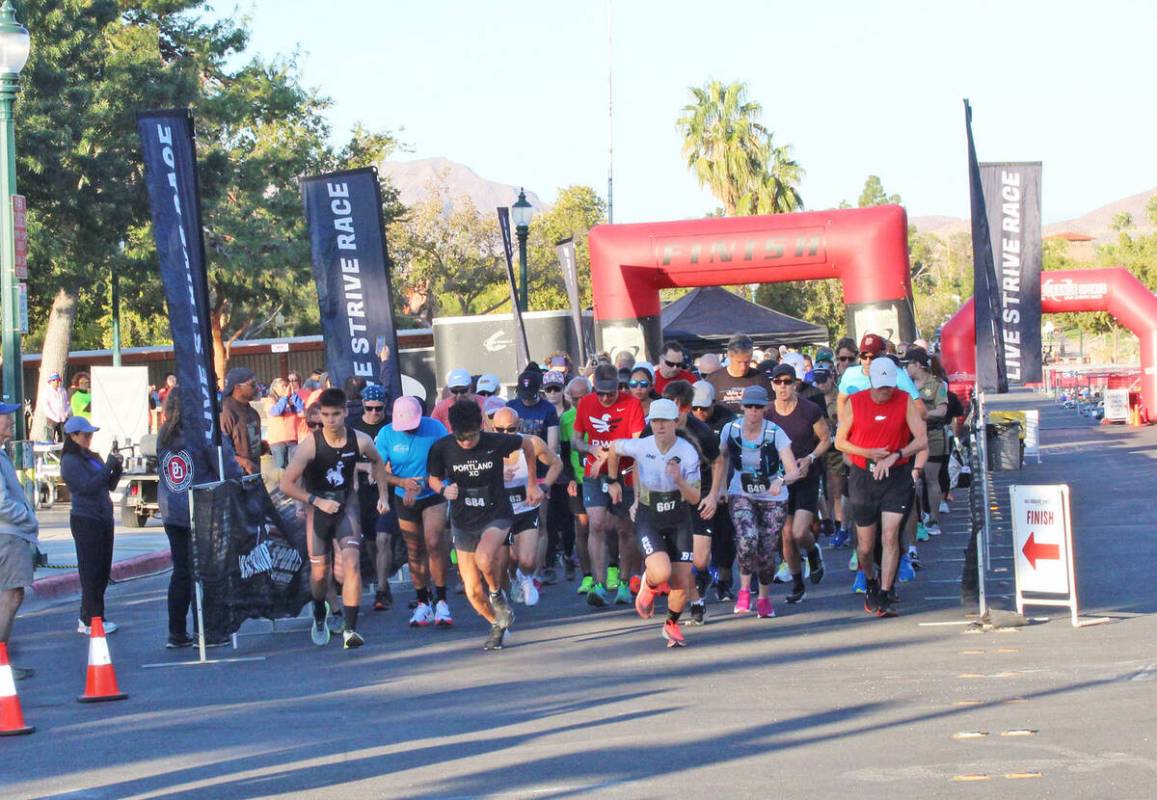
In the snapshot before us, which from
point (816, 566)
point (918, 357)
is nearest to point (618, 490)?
point (816, 566)

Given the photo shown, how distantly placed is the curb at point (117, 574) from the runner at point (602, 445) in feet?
15.6

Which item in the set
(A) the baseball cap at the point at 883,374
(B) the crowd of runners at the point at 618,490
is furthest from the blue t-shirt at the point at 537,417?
(A) the baseball cap at the point at 883,374

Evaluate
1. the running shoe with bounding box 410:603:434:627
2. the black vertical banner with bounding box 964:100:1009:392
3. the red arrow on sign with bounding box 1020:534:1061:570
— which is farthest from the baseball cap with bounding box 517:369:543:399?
the red arrow on sign with bounding box 1020:534:1061:570

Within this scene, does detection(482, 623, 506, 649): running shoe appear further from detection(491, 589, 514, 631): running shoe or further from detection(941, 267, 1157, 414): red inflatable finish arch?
detection(941, 267, 1157, 414): red inflatable finish arch

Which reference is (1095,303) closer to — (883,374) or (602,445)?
(602,445)

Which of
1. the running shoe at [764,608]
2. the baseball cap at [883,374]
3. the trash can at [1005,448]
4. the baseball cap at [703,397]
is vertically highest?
the baseball cap at [883,374]

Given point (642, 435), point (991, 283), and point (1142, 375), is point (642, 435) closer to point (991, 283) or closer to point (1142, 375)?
point (991, 283)

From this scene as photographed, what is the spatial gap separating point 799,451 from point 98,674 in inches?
211

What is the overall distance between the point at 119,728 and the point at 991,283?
7.41 m

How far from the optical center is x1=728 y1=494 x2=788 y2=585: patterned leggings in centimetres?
1157

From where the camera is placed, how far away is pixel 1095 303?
3416 centimetres

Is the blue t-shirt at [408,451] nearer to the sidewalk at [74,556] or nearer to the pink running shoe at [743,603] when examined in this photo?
the pink running shoe at [743,603]

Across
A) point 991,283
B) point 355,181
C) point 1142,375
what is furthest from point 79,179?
point 991,283

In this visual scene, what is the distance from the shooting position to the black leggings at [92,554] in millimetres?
10805
